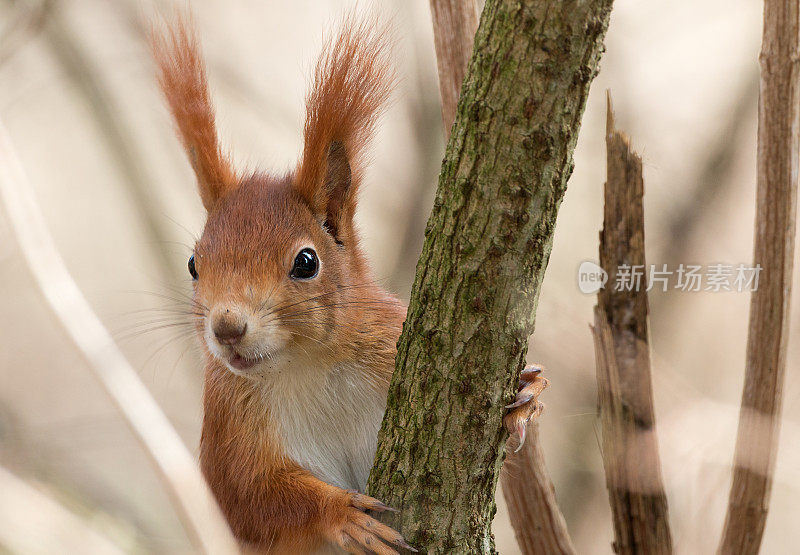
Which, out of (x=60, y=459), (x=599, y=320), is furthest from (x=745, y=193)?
(x=60, y=459)

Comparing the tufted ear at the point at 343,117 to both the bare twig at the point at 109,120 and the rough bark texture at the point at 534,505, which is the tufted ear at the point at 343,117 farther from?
the bare twig at the point at 109,120

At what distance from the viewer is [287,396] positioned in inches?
84.4

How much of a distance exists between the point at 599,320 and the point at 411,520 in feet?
3.40

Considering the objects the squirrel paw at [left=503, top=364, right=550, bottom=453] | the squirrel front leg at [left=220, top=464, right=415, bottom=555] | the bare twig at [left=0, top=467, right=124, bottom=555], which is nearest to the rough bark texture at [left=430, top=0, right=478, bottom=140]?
the squirrel paw at [left=503, top=364, right=550, bottom=453]

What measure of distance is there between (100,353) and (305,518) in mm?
792

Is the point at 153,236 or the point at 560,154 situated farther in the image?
the point at 153,236

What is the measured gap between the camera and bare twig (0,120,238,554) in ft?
4.23

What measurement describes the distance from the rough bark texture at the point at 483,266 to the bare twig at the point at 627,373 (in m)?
0.87

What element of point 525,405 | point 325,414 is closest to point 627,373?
point 525,405

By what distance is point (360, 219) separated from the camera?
4.45 metres

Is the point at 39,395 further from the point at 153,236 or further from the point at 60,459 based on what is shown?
the point at 153,236

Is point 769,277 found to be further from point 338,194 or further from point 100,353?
point 100,353

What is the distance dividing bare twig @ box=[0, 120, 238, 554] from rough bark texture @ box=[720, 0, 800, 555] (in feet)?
5.43

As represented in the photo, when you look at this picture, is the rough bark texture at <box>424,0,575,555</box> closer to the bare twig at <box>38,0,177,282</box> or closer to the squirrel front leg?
the squirrel front leg
